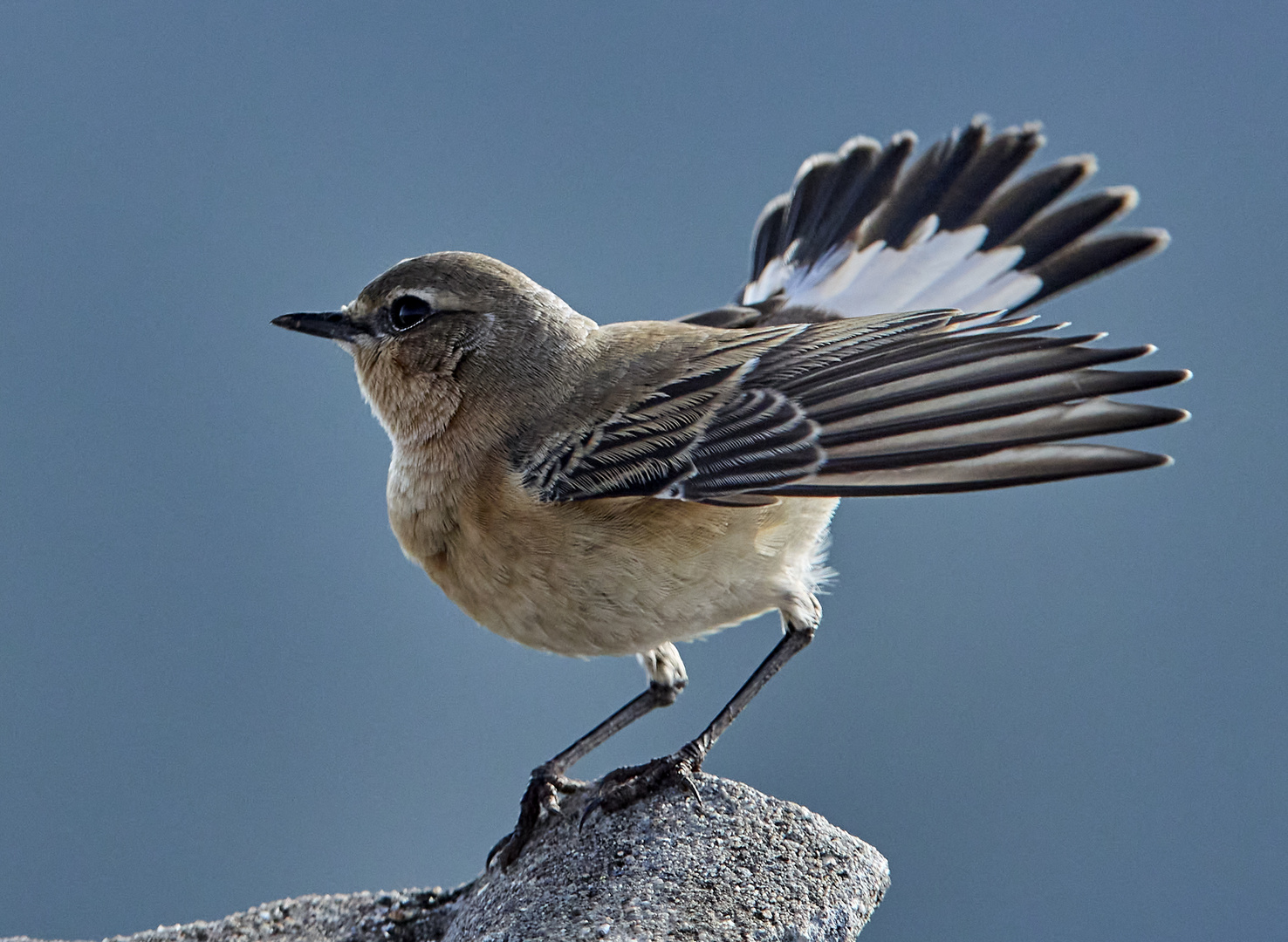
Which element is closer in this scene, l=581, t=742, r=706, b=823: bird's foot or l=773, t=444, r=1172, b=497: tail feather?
l=773, t=444, r=1172, b=497: tail feather

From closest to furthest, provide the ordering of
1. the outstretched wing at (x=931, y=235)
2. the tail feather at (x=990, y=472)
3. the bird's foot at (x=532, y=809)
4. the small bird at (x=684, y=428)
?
the tail feather at (x=990, y=472)
the small bird at (x=684, y=428)
the bird's foot at (x=532, y=809)
the outstretched wing at (x=931, y=235)

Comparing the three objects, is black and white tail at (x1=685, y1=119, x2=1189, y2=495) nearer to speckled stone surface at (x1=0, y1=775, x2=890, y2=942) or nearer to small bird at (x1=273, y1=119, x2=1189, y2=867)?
small bird at (x1=273, y1=119, x2=1189, y2=867)

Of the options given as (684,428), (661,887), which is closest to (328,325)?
(684,428)

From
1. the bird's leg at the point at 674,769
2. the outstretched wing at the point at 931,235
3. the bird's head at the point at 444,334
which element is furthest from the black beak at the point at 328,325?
the bird's leg at the point at 674,769

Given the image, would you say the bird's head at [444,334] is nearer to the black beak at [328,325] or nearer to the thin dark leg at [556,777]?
the black beak at [328,325]

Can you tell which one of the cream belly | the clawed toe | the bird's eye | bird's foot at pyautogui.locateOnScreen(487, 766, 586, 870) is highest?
the bird's eye

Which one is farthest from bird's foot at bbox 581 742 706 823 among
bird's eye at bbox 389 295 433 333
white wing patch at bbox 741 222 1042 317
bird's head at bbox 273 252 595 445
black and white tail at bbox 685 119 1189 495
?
white wing patch at bbox 741 222 1042 317

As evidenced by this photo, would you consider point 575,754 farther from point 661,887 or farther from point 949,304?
point 949,304
